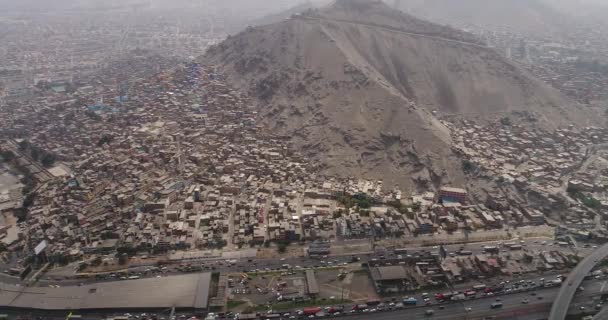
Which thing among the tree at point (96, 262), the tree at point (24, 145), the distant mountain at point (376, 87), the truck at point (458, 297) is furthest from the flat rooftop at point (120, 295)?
the tree at point (24, 145)

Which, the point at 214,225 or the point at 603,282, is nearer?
the point at 603,282

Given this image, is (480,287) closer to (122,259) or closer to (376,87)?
(122,259)

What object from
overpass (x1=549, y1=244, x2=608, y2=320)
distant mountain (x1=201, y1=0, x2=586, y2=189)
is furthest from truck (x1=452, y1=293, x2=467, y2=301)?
distant mountain (x1=201, y1=0, x2=586, y2=189)

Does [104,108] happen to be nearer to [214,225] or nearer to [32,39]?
[214,225]

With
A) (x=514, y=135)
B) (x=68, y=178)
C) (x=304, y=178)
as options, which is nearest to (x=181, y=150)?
(x=68, y=178)

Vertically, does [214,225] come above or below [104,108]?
below

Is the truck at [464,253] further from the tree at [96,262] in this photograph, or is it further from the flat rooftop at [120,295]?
the tree at [96,262]

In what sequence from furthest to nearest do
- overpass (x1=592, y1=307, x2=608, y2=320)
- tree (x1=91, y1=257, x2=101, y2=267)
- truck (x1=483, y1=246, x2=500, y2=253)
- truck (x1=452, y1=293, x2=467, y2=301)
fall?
truck (x1=483, y1=246, x2=500, y2=253), tree (x1=91, y1=257, x2=101, y2=267), truck (x1=452, y1=293, x2=467, y2=301), overpass (x1=592, y1=307, x2=608, y2=320)

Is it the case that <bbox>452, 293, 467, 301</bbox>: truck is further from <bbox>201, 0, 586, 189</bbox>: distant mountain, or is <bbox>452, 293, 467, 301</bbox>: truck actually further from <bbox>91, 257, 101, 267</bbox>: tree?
<bbox>91, 257, 101, 267</bbox>: tree
